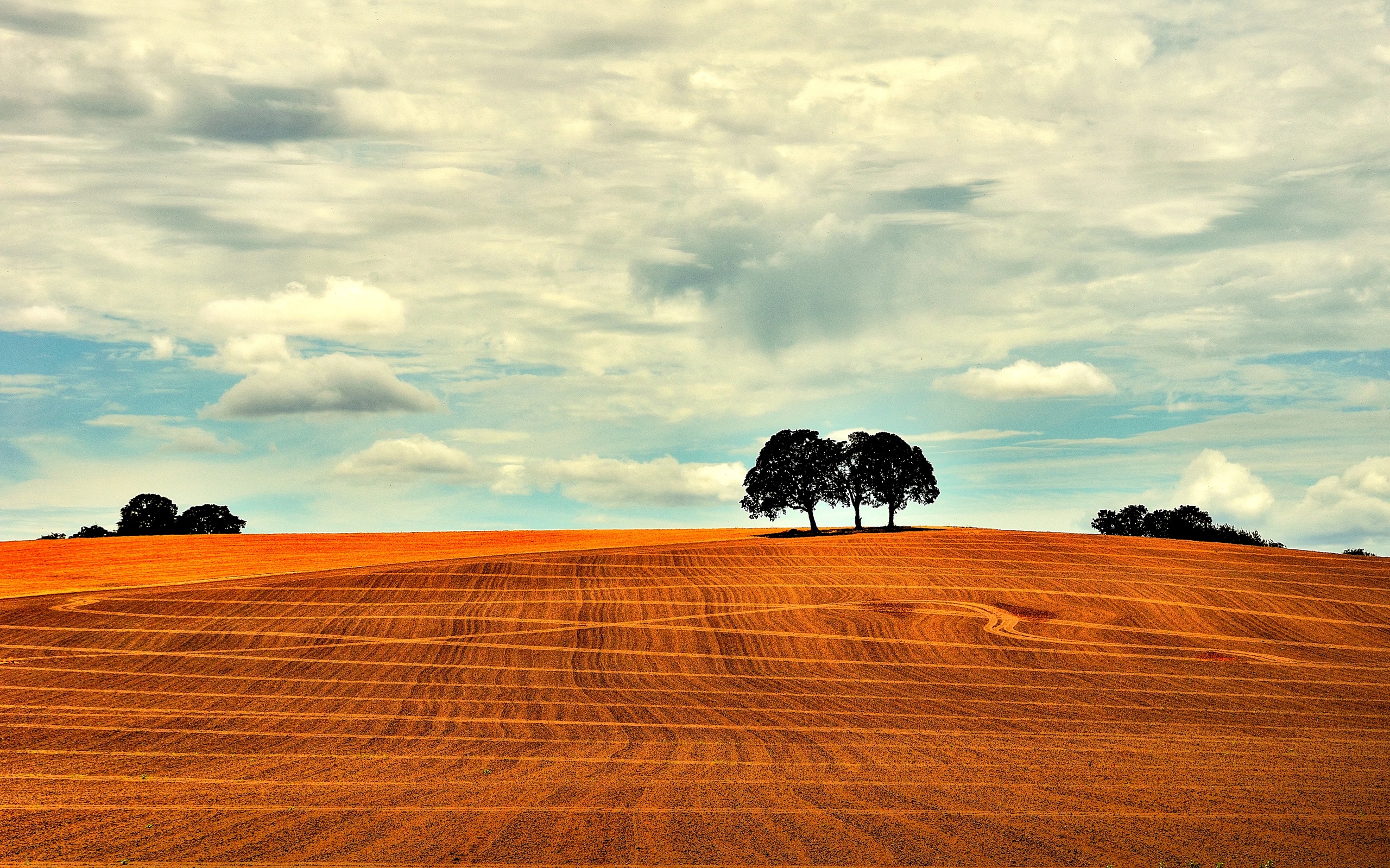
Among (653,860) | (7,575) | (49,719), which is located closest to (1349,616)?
(653,860)

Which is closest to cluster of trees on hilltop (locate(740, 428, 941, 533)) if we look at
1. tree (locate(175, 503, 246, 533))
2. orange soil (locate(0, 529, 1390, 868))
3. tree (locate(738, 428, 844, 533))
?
tree (locate(738, 428, 844, 533))

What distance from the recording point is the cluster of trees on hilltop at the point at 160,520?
113 metres

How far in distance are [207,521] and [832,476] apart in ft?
216

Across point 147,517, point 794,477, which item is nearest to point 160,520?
point 147,517

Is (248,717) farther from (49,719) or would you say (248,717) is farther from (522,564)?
(522,564)

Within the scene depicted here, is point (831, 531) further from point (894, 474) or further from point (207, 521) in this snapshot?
point (207, 521)

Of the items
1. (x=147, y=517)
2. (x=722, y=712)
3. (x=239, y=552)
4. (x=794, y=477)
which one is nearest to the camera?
(x=722, y=712)

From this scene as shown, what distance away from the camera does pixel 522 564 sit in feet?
208

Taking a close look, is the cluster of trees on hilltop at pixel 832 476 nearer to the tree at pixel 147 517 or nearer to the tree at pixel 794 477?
the tree at pixel 794 477

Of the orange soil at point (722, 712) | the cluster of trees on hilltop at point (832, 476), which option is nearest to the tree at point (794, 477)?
the cluster of trees on hilltop at point (832, 476)

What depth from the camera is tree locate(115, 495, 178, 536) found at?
11300cm

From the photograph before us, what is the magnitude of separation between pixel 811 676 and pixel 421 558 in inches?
1408

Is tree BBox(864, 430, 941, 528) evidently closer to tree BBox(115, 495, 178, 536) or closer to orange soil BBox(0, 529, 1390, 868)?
orange soil BBox(0, 529, 1390, 868)

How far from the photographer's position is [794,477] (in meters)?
96.3
